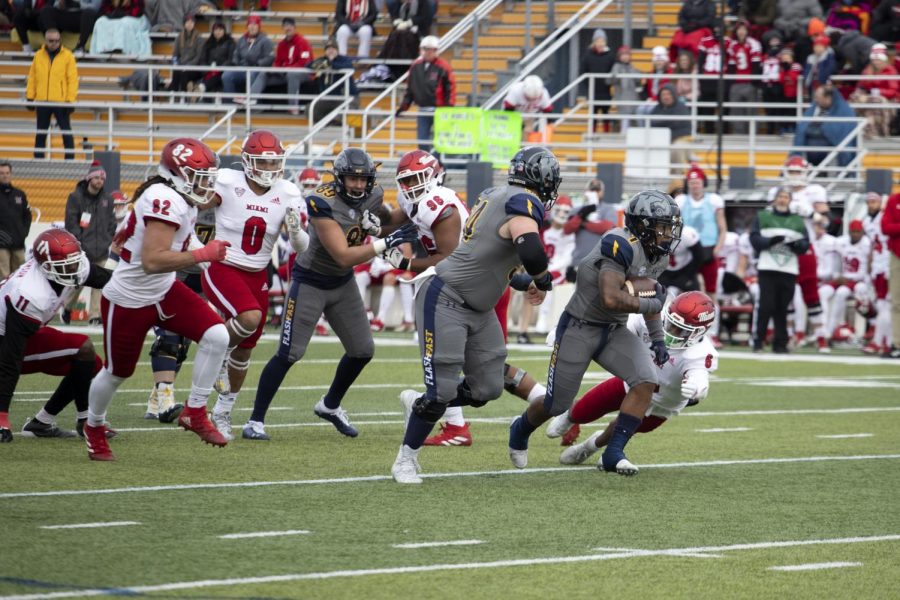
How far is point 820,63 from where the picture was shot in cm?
1962

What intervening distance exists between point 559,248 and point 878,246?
11.7ft

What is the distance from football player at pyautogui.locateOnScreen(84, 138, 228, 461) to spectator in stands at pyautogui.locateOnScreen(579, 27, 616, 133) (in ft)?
44.6

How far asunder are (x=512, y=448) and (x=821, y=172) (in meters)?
12.6

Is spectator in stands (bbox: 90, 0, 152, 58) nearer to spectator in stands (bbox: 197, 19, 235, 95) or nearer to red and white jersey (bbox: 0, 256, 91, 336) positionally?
spectator in stands (bbox: 197, 19, 235, 95)

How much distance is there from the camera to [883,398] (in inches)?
484

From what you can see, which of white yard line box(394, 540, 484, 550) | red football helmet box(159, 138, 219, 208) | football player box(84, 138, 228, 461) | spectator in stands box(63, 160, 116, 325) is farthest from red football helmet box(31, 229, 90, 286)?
spectator in stands box(63, 160, 116, 325)

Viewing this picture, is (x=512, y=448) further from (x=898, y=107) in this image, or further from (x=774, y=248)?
(x=898, y=107)

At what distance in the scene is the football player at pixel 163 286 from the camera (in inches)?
301

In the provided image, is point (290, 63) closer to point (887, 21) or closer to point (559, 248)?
point (559, 248)

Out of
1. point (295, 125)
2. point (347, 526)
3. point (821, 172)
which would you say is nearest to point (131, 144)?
point (295, 125)

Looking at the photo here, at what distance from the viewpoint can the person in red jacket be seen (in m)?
15.6

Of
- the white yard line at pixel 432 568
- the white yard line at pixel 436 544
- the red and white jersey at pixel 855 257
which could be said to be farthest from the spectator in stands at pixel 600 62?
the white yard line at pixel 436 544


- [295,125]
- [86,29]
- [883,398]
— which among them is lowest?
[883,398]

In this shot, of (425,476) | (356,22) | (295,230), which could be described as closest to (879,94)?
(356,22)
